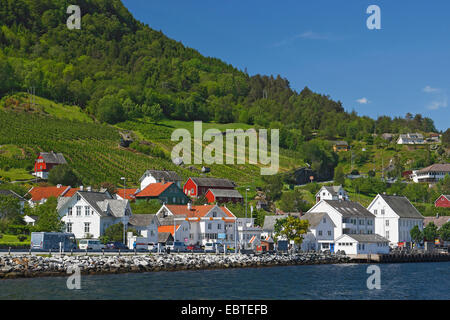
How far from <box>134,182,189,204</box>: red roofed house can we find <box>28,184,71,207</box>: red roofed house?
14.4 metres

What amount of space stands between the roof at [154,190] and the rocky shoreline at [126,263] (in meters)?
39.4

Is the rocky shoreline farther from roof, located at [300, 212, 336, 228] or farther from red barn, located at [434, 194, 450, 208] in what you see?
red barn, located at [434, 194, 450, 208]

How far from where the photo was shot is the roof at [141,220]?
81.4 meters

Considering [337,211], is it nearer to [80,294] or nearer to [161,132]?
[80,294]

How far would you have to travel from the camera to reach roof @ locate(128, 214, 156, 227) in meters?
81.4

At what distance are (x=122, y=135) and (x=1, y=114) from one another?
32.5 metres

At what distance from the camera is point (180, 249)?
77375 mm

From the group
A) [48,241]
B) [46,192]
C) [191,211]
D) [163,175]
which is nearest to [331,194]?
[163,175]

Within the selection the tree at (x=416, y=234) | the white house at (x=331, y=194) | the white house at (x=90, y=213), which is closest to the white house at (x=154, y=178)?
the white house at (x=331, y=194)

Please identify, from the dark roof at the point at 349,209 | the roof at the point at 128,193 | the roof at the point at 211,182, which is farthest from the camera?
the roof at the point at 211,182

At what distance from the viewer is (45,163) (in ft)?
399

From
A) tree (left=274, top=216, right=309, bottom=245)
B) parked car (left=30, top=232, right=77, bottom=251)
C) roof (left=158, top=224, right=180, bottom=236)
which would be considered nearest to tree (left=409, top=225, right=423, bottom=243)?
tree (left=274, top=216, right=309, bottom=245)

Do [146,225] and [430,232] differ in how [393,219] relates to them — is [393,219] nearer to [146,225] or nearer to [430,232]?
[430,232]

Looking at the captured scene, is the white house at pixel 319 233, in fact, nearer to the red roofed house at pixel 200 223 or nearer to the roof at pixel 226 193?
the red roofed house at pixel 200 223
